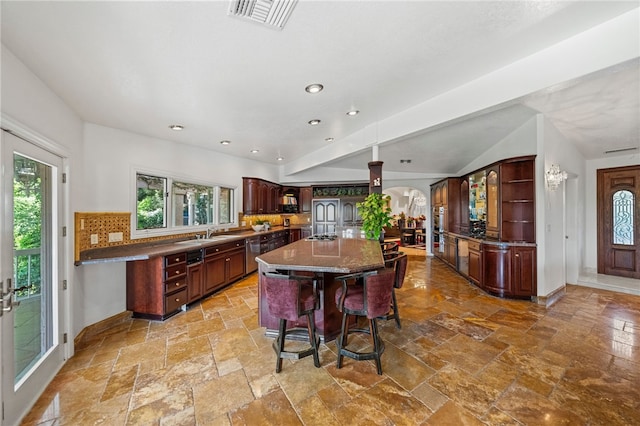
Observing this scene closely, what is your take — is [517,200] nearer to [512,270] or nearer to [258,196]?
[512,270]

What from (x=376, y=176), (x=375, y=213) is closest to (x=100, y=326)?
(x=375, y=213)

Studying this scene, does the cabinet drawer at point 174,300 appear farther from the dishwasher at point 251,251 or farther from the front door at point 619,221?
the front door at point 619,221

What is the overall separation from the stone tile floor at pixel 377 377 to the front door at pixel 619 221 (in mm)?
2750

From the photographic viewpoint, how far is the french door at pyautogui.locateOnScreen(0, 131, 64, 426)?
1.67 m

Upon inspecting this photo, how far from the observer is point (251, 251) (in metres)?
5.46

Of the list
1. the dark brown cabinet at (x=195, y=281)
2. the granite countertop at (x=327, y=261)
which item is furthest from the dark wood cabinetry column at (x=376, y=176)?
the dark brown cabinet at (x=195, y=281)

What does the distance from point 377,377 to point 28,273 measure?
301cm

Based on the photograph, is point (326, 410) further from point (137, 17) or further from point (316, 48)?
point (137, 17)

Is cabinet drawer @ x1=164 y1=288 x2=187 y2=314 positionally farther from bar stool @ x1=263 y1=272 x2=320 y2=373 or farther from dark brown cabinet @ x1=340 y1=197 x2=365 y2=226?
dark brown cabinet @ x1=340 y1=197 x2=365 y2=226

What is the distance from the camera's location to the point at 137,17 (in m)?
1.51

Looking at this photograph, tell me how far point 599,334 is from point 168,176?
6.28 metres

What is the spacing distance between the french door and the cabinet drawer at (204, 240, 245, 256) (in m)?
1.86

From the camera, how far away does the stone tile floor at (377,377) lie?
177 centimetres

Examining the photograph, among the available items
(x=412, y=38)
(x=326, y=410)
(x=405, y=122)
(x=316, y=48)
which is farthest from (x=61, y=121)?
(x=405, y=122)
